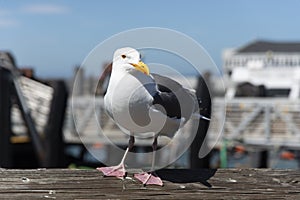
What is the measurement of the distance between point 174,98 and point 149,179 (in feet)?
2.34

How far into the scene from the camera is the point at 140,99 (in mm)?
3482

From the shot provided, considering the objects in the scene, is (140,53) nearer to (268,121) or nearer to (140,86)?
(140,86)

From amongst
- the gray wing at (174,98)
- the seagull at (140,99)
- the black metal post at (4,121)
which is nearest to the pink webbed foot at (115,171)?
the seagull at (140,99)

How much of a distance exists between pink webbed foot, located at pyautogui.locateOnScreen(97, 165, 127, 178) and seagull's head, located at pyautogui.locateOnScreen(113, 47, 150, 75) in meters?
0.54

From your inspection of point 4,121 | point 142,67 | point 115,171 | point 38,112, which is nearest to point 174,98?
point 142,67

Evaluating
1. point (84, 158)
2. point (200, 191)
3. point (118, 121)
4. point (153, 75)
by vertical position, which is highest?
point (153, 75)

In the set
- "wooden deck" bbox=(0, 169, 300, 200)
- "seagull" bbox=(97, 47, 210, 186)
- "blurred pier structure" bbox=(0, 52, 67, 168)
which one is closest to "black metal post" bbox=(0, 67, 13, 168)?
"blurred pier structure" bbox=(0, 52, 67, 168)

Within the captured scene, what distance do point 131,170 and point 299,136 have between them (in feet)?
46.1

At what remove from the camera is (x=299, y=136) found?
55.2 ft

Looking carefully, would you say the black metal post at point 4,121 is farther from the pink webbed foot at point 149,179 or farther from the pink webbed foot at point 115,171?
the pink webbed foot at point 149,179

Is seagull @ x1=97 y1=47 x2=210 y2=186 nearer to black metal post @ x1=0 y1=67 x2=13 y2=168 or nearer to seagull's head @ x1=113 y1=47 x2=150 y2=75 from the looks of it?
seagull's head @ x1=113 y1=47 x2=150 y2=75

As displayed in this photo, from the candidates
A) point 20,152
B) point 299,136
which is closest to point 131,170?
point 20,152

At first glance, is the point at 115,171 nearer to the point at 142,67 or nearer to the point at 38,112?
the point at 142,67

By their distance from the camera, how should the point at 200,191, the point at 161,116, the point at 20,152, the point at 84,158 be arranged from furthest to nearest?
1. the point at 84,158
2. the point at 20,152
3. the point at 161,116
4. the point at 200,191
